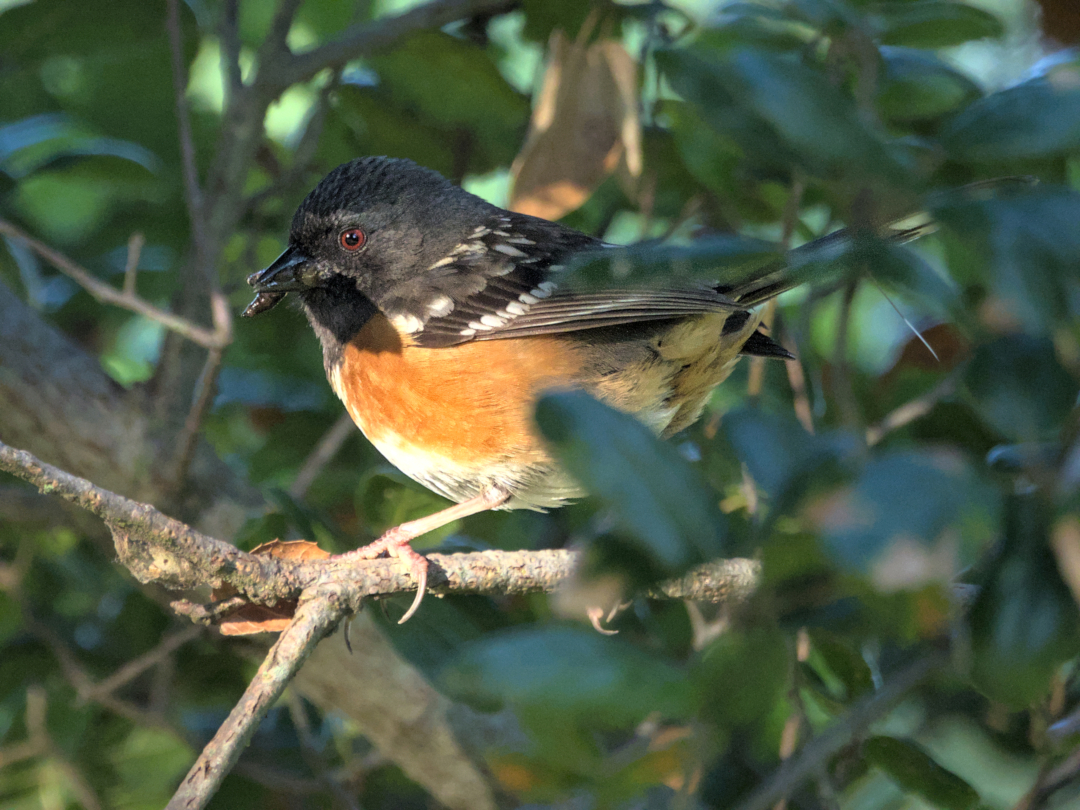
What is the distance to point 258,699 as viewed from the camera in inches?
53.9

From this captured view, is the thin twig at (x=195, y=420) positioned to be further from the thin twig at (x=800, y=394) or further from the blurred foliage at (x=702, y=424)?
the thin twig at (x=800, y=394)

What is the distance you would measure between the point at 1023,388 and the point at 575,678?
1.47ft

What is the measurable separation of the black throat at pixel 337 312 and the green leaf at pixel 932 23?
4.26ft

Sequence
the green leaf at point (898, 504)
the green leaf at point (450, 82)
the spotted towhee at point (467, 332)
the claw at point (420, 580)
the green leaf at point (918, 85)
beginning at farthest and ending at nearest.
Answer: the green leaf at point (450, 82) → the spotted towhee at point (467, 332) → the green leaf at point (918, 85) → the claw at point (420, 580) → the green leaf at point (898, 504)

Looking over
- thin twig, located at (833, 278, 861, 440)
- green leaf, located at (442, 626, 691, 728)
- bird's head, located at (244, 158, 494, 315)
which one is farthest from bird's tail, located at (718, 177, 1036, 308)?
bird's head, located at (244, 158, 494, 315)

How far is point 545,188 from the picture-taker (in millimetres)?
2434

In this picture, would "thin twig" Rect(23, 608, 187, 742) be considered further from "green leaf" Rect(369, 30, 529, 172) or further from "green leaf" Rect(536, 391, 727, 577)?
"green leaf" Rect(536, 391, 727, 577)

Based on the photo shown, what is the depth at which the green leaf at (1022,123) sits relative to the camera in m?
0.91

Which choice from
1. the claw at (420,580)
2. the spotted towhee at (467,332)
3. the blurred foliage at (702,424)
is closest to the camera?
the blurred foliage at (702,424)

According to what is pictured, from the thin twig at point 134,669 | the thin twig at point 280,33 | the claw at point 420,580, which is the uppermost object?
the thin twig at point 280,33

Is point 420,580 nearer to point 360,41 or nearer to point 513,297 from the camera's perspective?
point 513,297

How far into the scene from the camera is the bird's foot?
5.98 feet

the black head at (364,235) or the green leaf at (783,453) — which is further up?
the green leaf at (783,453)

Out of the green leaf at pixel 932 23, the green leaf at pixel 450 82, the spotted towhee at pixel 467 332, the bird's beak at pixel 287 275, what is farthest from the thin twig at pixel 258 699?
the green leaf at pixel 450 82
